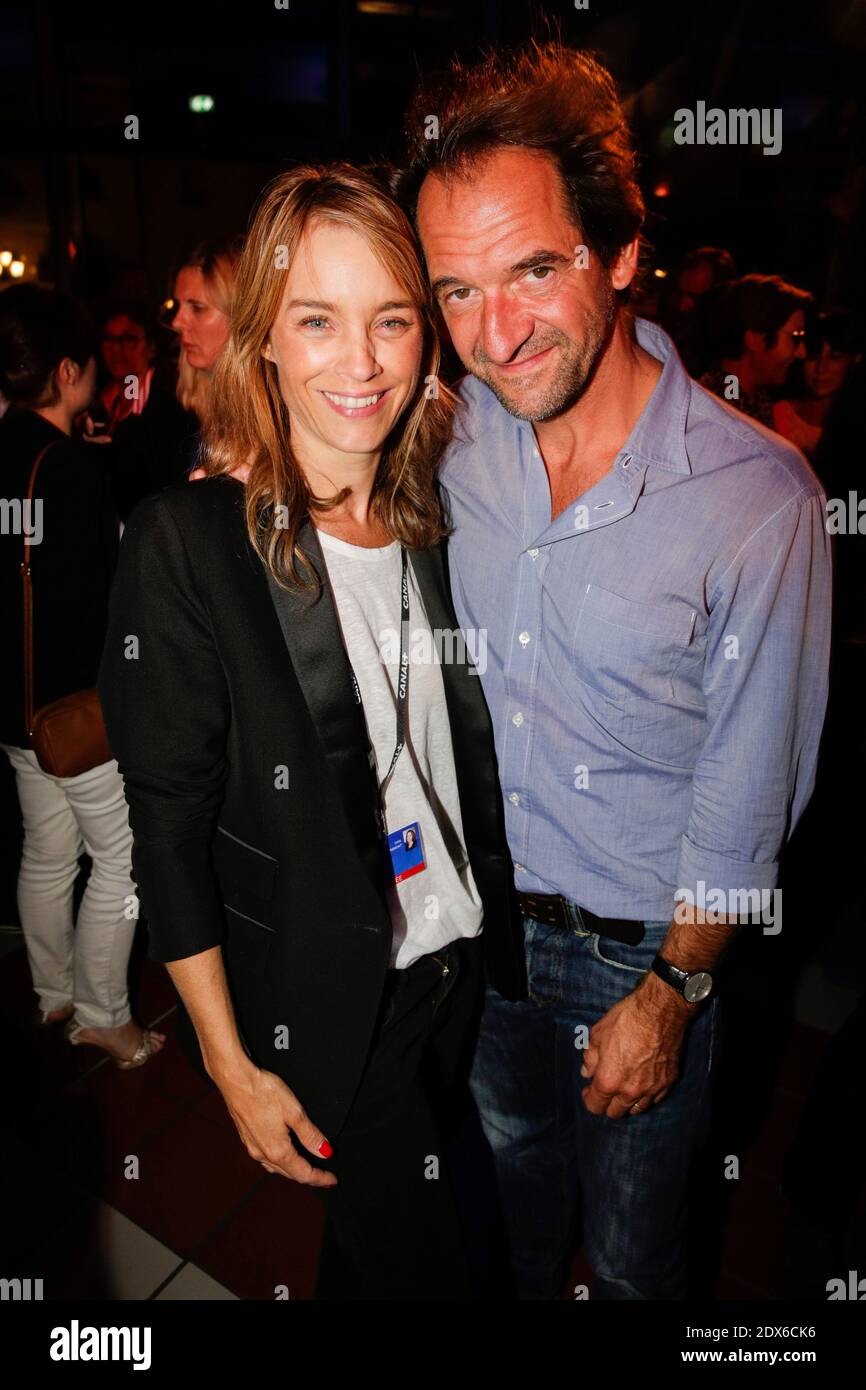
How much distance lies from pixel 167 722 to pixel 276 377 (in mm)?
657

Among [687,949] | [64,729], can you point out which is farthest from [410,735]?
[64,729]

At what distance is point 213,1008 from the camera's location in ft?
4.71

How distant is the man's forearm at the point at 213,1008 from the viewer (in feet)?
4.67

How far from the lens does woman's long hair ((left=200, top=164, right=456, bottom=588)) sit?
4.47 ft

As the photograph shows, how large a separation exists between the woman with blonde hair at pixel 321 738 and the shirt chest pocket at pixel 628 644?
0.23 m

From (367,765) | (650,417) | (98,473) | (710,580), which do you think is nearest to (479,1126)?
(367,765)

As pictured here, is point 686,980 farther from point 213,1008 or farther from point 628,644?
point 213,1008

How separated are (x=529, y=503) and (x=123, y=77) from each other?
17.0 m

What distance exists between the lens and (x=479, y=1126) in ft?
6.81

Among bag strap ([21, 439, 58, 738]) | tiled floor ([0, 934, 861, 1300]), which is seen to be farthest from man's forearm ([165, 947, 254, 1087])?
bag strap ([21, 439, 58, 738])

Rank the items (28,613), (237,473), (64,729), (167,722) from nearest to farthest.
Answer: (167,722)
(237,473)
(64,729)
(28,613)

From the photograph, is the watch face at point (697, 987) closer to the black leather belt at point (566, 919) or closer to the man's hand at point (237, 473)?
the black leather belt at point (566, 919)
